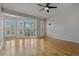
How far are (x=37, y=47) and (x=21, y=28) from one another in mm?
598

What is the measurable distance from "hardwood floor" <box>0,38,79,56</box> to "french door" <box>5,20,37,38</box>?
0.47ft

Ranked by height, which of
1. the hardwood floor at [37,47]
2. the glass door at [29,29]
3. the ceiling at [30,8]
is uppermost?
the ceiling at [30,8]

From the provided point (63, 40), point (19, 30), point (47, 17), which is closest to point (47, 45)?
point (63, 40)

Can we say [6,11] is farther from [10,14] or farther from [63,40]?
[63,40]

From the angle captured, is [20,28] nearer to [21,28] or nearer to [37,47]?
[21,28]

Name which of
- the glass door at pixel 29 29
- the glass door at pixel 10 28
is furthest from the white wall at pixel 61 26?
the glass door at pixel 10 28

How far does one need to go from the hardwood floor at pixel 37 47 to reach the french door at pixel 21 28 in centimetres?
14

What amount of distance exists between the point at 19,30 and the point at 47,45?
86 centimetres

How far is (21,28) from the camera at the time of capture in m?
2.32

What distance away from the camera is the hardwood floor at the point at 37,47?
2.31 m

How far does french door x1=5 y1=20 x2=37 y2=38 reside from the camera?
Answer: 223 cm

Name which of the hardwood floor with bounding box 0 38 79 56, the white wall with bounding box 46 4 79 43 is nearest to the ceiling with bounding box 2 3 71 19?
the white wall with bounding box 46 4 79 43

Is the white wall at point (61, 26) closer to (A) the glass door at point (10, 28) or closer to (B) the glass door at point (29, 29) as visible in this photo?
(B) the glass door at point (29, 29)

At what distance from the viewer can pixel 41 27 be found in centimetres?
254
